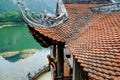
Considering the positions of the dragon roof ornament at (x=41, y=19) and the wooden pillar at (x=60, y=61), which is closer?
the dragon roof ornament at (x=41, y=19)

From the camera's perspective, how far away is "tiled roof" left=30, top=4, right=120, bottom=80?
4.58m

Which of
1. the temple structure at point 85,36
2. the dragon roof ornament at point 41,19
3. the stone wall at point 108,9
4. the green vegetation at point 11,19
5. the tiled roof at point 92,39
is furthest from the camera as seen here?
the green vegetation at point 11,19

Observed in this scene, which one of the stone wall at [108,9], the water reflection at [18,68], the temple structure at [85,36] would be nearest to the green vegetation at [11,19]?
the water reflection at [18,68]

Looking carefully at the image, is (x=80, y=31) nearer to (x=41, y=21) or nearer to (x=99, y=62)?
(x=41, y=21)

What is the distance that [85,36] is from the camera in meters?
6.84

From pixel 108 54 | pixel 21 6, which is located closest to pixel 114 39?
pixel 108 54

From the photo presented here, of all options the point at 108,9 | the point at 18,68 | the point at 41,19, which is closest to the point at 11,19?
the point at 18,68

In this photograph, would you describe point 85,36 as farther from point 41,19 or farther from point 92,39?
point 41,19

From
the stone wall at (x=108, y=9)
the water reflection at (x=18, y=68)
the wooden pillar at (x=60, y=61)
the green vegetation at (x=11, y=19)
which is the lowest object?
the green vegetation at (x=11, y=19)

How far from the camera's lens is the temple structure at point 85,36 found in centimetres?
475

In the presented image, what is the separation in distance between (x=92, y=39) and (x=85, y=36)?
0.47 meters

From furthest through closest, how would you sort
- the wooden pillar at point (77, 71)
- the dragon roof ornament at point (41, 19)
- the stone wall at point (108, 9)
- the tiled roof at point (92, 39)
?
the stone wall at point (108, 9), the dragon roof ornament at point (41, 19), the wooden pillar at point (77, 71), the tiled roof at point (92, 39)

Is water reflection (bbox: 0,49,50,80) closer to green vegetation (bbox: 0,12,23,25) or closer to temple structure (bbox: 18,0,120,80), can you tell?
temple structure (bbox: 18,0,120,80)

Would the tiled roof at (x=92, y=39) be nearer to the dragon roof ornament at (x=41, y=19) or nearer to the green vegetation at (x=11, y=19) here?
the dragon roof ornament at (x=41, y=19)
